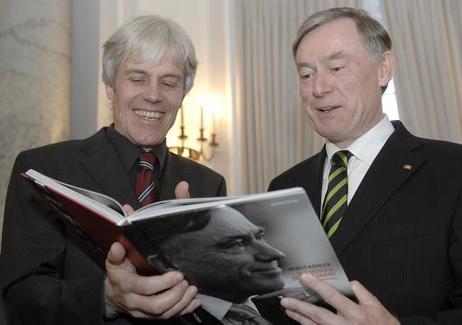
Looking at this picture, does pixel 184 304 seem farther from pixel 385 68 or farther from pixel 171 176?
pixel 385 68

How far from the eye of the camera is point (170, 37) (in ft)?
8.26

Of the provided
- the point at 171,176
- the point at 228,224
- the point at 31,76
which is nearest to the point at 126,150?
the point at 171,176

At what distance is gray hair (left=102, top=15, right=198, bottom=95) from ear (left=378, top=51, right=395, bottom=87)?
819mm

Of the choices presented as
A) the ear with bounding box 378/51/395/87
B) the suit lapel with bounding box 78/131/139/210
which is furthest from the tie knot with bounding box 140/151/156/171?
the ear with bounding box 378/51/395/87

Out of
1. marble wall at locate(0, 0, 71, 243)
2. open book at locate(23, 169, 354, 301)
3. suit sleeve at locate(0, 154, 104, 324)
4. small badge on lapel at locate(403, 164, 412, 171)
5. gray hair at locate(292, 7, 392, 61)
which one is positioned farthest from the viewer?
marble wall at locate(0, 0, 71, 243)

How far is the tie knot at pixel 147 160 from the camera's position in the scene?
8.09 ft

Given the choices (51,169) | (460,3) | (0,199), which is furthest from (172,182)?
(460,3)

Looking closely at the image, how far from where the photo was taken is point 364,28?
2.35 meters

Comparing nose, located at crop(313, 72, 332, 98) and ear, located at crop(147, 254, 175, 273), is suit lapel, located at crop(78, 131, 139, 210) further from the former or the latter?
nose, located at crop(313, 72, 332, 98)

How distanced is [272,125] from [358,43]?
3.81 meters

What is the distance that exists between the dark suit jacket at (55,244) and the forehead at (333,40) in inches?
30.8

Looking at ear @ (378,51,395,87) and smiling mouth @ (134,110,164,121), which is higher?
ear @ (378,51,395,87)

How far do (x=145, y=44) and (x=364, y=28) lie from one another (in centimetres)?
90

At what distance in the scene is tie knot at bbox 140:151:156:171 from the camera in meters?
2.46
